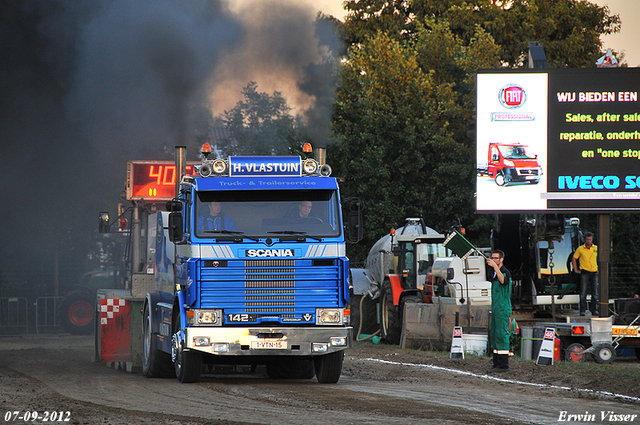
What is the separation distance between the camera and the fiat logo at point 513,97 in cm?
2094

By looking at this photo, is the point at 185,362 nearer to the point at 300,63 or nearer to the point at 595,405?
the point at 595,405

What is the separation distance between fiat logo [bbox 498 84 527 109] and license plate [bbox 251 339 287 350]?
10.5m

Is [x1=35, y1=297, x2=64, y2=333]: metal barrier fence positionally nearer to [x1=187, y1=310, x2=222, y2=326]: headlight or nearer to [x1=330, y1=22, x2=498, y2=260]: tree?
[x1=330, y1=22, x2=498, y2=260]: tree

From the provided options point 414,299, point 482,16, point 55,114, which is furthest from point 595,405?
point 482,16

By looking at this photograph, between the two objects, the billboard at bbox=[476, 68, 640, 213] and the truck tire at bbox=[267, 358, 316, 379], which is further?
the billboard at bbox=[476, 68, 640, 213]

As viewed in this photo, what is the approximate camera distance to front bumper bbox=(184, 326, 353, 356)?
12445 mm

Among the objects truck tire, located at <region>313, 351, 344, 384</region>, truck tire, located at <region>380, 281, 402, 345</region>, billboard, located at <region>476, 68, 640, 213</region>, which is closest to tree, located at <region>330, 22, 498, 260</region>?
truck tire, located at <region>380, 281, 402, 345</region>

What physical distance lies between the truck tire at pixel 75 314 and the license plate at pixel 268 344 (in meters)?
16.6

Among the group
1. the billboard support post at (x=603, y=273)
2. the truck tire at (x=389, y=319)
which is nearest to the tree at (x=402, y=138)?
the truck tire at (x=389, y=319)

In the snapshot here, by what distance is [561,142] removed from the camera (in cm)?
2066

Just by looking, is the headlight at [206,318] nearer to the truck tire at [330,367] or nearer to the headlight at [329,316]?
the headlight at [329,316]

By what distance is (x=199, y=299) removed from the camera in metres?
12.5

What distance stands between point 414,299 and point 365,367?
638cm

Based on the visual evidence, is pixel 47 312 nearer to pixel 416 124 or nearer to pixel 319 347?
pixel 416 124
